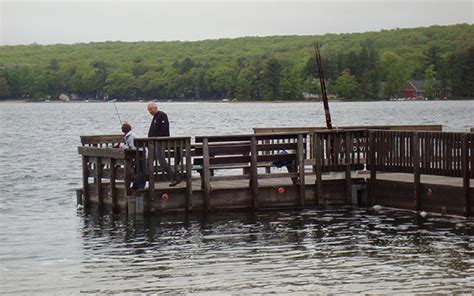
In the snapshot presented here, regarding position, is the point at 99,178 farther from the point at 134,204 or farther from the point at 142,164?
the point at 142,164

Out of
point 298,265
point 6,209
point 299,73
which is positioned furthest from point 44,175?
point 299,73

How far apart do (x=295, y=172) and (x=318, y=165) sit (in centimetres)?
57

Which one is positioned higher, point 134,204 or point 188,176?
point 188,176

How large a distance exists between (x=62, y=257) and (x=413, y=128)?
10562mm

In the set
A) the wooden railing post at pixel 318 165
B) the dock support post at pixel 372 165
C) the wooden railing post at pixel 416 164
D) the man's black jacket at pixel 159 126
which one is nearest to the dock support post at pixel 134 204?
the man's black jacket at pixel 159 126

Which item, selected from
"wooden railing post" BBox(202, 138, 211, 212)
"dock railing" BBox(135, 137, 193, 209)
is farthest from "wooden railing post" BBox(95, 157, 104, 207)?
"wooden railing post" BBox(202, 138, 211, 212)

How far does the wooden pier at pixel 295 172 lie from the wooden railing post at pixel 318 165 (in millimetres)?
22

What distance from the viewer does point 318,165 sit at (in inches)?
901

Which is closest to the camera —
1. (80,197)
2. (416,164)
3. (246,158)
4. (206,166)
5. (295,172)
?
(416,164)

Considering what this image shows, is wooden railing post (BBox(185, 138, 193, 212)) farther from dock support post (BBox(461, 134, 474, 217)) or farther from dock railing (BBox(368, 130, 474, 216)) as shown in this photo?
dock support post (BBox(461, 134, 474, 217))

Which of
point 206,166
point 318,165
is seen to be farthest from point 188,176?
point 318,165

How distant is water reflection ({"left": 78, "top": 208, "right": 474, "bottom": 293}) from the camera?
1491cm

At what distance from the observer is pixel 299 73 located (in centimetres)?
19875

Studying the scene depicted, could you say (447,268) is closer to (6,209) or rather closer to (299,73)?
(6,209)
